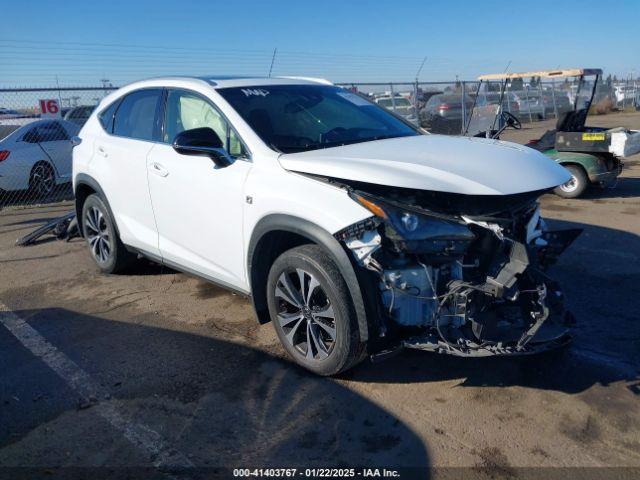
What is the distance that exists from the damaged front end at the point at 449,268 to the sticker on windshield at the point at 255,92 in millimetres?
1484

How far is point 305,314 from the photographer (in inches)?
146

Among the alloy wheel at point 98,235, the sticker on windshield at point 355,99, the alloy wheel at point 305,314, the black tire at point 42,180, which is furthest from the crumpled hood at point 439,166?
the black tire at point 42,180

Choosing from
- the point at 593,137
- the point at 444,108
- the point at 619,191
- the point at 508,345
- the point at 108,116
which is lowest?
the point at 619,191

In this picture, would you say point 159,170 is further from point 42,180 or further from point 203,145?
point 42,180

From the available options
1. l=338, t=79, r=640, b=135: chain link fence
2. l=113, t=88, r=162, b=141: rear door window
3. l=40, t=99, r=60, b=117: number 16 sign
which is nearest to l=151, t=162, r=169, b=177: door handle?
l=113, t=88, r=162, b=141: rear door window

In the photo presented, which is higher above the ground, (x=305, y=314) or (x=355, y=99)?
(x=355, y=99)

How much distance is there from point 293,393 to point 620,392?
1.96 m

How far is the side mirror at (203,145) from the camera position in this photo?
Result: 3930 millimetres

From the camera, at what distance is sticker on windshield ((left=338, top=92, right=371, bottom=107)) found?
4980mm

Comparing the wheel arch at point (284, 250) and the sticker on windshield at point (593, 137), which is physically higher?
the sticker on windshield at point (593, 137)

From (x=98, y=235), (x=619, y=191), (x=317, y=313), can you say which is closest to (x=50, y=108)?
(x=98, y=235)

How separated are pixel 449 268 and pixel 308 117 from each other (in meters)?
1.74

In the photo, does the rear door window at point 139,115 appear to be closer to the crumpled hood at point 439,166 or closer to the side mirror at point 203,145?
the side mirror at point 203,145

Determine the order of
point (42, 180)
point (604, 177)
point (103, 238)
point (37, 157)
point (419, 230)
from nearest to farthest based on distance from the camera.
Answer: point (419, 230) < point (103, 238) < point (604, 177) < point (37, 157) < point (42, 180)
